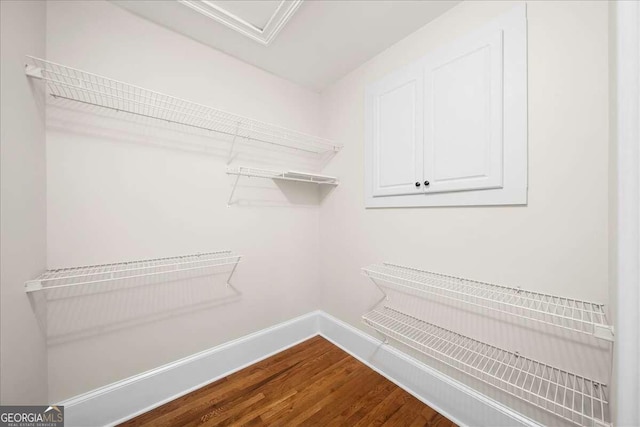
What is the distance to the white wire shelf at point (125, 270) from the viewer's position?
0.97 meters

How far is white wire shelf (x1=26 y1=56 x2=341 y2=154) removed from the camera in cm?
101

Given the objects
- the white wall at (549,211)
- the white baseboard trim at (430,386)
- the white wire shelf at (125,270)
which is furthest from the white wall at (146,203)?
the white wall at (549,211)

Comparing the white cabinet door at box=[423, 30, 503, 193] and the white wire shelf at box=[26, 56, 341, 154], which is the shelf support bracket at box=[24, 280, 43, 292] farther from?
the white cabinet door at box=[423, 30, 503, 193]

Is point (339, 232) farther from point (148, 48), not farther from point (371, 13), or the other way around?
point (148, 48)

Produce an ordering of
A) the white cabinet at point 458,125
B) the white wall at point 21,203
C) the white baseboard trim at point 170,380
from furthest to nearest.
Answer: the white baseboard trim at point 170,380
the white cabinet at point 458,125
the white wall at point 21,203

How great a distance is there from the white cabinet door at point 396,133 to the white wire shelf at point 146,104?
426 millimetres

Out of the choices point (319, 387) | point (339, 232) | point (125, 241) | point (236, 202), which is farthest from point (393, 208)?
point (125, 241)

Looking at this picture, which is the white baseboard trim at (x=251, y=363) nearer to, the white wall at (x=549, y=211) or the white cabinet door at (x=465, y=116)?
the white wall at (x=549, y=211)

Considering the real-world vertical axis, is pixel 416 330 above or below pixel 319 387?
above

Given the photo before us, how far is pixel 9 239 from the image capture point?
795mm

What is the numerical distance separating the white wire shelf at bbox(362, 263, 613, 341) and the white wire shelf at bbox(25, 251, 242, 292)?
1.22 m

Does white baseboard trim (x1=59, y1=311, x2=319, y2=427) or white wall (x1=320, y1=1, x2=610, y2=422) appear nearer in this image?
white wall (x1=320, y1=1, x2=610, y2=422)

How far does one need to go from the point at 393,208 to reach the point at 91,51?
6.26 feet
